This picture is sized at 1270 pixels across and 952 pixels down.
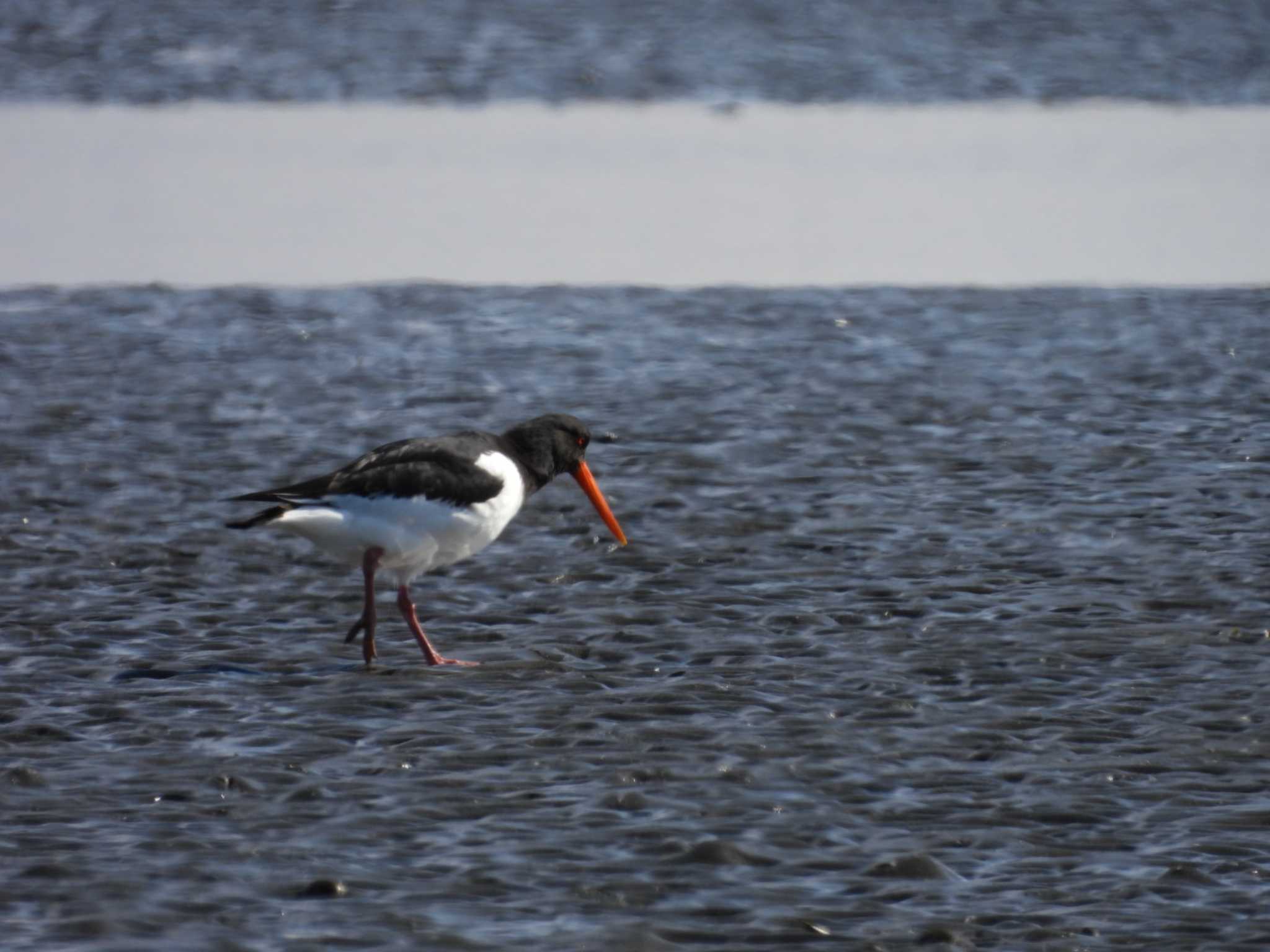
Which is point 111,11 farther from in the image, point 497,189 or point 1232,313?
point 1232,313

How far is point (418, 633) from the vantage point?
873 centimetres

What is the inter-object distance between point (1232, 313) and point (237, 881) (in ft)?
33.3

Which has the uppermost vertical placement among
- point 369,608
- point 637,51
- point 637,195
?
point 637,51

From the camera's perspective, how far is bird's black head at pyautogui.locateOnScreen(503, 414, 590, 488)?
9.71 m

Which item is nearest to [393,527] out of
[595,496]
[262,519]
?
[262,519]

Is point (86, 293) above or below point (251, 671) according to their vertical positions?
above

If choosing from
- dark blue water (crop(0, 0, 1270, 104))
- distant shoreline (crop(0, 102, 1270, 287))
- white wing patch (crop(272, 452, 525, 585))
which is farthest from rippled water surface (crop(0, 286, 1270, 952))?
A: dark blue water (crop(0, 0, 1270, 104))

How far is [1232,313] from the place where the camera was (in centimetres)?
1491

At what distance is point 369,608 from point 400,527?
0.36 meters

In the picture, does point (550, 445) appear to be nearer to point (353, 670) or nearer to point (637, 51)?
point (353, 670)

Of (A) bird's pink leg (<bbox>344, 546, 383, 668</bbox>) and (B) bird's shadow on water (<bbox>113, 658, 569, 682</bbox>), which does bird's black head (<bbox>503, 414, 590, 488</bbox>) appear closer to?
(A) bird's pink leg (<bbox>344, 546, 383, 668</bbox>)

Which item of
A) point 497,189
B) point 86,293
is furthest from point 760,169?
point 86,293

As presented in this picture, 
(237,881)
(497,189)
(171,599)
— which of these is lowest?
(237,881)

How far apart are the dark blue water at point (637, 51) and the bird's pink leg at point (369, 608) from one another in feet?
46.4
